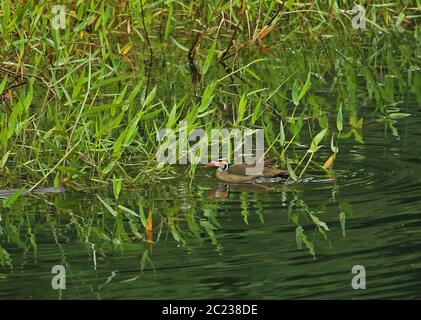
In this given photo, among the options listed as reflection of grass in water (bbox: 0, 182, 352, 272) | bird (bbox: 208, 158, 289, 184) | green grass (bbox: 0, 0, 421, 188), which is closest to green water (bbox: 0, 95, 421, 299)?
reflection of grass in water (bbox: 0, 182, 352, 272)

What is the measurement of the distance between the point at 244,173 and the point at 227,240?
86.9 inches

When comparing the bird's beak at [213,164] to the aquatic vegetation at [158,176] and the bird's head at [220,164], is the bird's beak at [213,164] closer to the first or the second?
the bird's head at [220,164]

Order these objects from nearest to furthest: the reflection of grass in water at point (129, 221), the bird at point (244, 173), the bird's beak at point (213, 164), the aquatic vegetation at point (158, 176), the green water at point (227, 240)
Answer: the green water at point (227, 240) → the aquatic vegetation at point (158, 176) → the reflection of grass in water at point (129, 221) → the bird at point (244, 173) → the bird's beak at point (213, 164)

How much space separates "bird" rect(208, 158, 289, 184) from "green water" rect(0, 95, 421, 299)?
0.13 m

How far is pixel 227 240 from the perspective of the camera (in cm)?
945

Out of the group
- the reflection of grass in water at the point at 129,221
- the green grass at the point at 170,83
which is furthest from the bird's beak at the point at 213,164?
the reflection of grass in water at the point at 129,221

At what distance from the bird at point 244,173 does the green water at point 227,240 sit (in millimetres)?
130

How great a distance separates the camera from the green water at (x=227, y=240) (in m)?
8.40

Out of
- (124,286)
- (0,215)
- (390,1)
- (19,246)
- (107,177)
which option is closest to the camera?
(124,286)

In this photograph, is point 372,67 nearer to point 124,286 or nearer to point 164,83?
point 164,83

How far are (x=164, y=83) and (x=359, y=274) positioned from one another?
8.01 m

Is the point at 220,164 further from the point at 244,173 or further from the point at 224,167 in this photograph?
the point at 244,173
